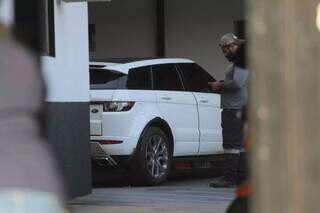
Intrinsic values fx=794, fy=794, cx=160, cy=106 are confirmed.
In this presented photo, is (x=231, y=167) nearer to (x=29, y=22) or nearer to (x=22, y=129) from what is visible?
(x=29, y=22)

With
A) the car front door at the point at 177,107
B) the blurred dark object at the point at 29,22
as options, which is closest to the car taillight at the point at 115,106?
the car front door at the point at 177,107

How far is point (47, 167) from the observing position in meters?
1.58

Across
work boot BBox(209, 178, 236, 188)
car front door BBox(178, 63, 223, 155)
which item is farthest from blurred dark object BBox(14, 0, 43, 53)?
car front door BBox(178, 63, 223, 155)

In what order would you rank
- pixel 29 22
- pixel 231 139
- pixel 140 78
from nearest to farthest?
pixel 29 22 < pixel 231 139 < pixel 140 78

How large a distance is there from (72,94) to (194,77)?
3.45 m

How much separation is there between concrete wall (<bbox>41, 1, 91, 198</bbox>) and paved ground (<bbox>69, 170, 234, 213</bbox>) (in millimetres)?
298

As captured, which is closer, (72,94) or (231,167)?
(72,94)

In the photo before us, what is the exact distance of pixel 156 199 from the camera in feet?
29.2

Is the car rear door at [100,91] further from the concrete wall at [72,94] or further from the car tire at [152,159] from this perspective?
the concrete wall at [72,94]

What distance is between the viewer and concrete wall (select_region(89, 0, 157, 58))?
18.0 metres

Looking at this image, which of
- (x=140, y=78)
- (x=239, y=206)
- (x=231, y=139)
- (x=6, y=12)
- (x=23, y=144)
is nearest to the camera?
(x=23, y=144)

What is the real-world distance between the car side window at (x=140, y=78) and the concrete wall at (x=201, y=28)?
275 inches

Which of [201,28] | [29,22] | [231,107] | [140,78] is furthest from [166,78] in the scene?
[29,22]

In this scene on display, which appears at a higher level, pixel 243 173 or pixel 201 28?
pixel 201 28
